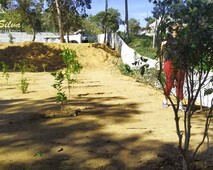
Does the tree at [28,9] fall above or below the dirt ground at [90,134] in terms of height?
above

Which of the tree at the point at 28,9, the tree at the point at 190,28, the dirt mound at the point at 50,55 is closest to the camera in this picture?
the tree at the point at 190,28

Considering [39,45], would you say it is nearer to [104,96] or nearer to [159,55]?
[104,96]

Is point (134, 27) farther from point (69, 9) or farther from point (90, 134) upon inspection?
point (90, 134)

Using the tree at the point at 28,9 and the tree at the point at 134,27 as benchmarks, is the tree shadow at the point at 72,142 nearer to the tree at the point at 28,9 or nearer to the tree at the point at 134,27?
the tree at the point at 28,9

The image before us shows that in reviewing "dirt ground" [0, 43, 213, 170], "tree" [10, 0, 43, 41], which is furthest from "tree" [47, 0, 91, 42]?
"dirt ground" [0, 43, 213, 170]

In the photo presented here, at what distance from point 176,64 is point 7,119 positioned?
152 inches

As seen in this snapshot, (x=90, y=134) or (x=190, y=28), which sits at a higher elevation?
(x=190, y=28)

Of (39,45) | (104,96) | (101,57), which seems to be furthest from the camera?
(39,45)

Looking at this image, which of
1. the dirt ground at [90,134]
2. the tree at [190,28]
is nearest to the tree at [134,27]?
the dirt ground at [90,134]

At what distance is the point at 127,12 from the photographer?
105ft

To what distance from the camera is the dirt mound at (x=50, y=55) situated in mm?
22377

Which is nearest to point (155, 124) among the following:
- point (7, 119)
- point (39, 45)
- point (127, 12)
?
point (7, 119)

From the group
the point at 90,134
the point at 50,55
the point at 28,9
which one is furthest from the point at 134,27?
the point at 90,134

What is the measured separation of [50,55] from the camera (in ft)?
77.0
